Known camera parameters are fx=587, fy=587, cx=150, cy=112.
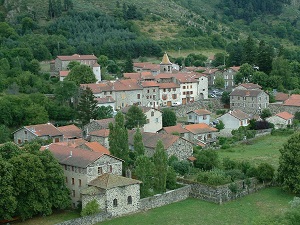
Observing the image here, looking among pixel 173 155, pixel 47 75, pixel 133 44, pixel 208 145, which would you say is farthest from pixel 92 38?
pixel 173 155

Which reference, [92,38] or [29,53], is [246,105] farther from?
[92,38]

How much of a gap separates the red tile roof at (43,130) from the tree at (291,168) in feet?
66.3

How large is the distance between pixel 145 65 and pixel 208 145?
3135cm

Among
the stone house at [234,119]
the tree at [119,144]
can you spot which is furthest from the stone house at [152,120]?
the tree at [119,144]

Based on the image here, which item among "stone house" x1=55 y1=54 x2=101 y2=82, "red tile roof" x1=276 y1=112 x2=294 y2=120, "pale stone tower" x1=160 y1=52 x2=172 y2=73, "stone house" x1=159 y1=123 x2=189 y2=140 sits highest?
"stone house" x1=55 y1=54 x2=101 y2=82

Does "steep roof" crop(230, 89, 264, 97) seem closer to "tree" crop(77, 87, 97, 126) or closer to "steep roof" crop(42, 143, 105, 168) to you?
"tree" crop(77, 87, 97, 126)

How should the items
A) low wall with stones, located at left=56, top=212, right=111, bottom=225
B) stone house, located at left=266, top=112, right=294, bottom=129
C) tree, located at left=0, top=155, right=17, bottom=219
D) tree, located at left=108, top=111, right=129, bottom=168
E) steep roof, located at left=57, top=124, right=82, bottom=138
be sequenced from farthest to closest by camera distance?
stone house, located at left=266, top=112, right=294, bottom=129
steep roof, located at left=57, top=124, right=82, bottom=138
tree, located at left=108, top=111, right=129, bottom=168
low wall with stones, located at left=56, top=212, right=111, bottom=225
tree, located at left=0, top=155, right=17, bottom=219

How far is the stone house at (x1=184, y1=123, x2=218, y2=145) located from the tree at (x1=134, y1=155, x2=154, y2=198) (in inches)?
661

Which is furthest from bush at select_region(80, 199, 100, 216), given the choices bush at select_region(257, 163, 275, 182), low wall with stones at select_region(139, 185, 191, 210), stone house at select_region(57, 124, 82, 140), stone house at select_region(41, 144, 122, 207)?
stone house at select_region(57, 124, 82, 140)

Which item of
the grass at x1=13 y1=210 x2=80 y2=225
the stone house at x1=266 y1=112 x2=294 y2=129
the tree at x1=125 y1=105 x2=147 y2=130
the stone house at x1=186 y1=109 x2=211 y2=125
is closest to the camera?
the grass at x1=13 y1=210 x2=80 y2=225

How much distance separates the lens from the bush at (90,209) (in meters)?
35.3

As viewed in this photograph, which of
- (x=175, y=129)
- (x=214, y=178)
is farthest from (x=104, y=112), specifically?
(x=214, y=178)

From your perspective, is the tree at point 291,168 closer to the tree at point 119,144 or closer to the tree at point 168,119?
the tree at point 119,144

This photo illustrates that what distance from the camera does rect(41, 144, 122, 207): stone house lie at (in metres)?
37.4
